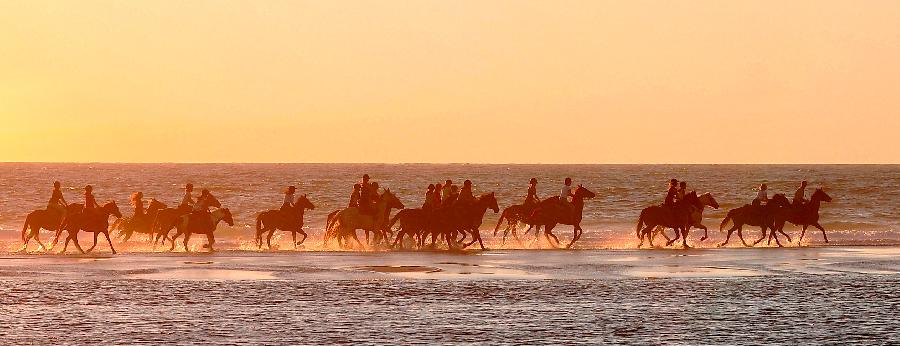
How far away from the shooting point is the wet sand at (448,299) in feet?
57.4

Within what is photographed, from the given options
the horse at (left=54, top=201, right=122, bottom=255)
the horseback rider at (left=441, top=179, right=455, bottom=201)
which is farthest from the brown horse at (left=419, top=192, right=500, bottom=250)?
the horse at (left=54, top=201, right=122, bottom=255)

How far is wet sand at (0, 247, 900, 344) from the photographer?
17484mm

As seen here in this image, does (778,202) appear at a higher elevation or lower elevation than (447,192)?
lower

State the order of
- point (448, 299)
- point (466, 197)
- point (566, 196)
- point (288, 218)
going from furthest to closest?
point (566, 196) → point (288, 218) → point (466, 197) → point (448, 299)

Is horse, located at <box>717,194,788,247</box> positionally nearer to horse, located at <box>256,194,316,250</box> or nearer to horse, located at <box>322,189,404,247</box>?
horse, located at <box>322,189,404,247</box>

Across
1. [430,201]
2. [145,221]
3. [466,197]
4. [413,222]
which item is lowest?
[145,221]

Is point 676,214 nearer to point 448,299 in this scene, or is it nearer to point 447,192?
point 447,192

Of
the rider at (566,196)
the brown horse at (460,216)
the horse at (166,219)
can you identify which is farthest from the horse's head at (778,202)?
the horse at (166,219)

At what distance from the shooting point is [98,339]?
16797 millimetres

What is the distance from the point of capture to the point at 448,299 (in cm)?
2164

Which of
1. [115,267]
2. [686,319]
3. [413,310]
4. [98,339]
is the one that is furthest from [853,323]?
[115,267]

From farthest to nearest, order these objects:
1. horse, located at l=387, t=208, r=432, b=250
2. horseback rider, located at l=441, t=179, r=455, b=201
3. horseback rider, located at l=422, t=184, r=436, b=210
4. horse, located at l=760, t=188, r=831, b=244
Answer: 1. horse, located at l=760, t=188, r=831, b=244
2. horse, located at l=387, t=208, r=432, b=250
3. horseback rider, located at l=441, t=179, r=455, b=201
4. horseback rider, located at l=422, t=184, r=436, b=210

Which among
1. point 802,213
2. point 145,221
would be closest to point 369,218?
point 145,221

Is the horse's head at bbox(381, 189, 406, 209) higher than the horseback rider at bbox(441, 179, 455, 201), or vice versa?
the horseback rider at bbox(441, 179, 455, 201)
